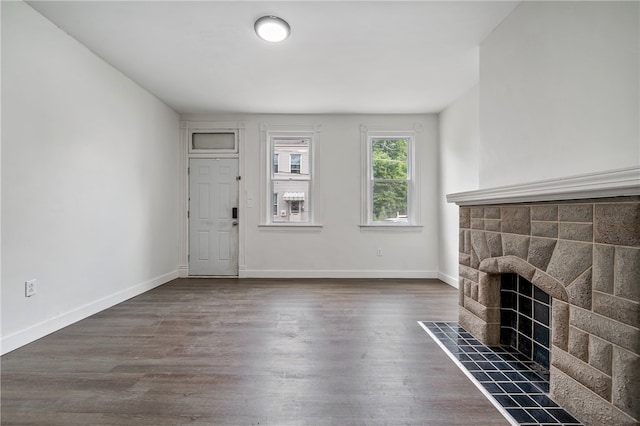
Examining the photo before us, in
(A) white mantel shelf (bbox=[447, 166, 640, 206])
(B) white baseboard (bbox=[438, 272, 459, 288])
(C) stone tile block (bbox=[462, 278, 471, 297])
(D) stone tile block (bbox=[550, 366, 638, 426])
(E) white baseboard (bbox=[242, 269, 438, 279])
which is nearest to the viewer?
(A) white mantel shelf (bbox=[447, 166, 640, 206])

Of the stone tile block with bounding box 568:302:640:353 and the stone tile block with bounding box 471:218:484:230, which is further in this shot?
the stone tile block with bounding box 471:218:484:230

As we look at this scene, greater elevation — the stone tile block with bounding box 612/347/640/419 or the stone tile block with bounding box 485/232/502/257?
the stone tile block with bounding box 485/232/502/257

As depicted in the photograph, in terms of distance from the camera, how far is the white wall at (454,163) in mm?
3826

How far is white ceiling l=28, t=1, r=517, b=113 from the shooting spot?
2.40m

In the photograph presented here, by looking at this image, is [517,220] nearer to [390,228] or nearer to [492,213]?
[492,213]

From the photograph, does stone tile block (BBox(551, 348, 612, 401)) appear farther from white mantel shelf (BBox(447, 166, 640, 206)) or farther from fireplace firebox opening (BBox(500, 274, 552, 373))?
white mantel shelf (BBox(447, 166, 640, 206))

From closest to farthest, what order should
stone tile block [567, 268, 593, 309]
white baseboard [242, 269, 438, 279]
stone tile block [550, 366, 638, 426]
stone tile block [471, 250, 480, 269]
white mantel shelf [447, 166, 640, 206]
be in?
white mantel shelf [447, 166, 640, 206] → stone tile block [550, 366, 638, 426] → stone tile block [567, 268, 593, 309] → stone tile block [471, 250, 480, 269] → white baseboard [242, 269, 438, 279]

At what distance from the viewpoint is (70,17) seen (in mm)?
2523

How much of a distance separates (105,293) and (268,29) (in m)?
3.06

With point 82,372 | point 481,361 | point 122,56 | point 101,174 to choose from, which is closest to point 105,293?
point 101,174

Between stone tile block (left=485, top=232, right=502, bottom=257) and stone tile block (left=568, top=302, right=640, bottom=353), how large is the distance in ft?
2.27

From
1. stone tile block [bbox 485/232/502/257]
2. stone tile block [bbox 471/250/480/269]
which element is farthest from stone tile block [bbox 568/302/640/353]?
stone tile block [bbox 471/250/480/269]

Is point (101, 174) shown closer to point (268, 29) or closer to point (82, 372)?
point (82, 372)

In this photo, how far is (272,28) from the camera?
2.57 metres
